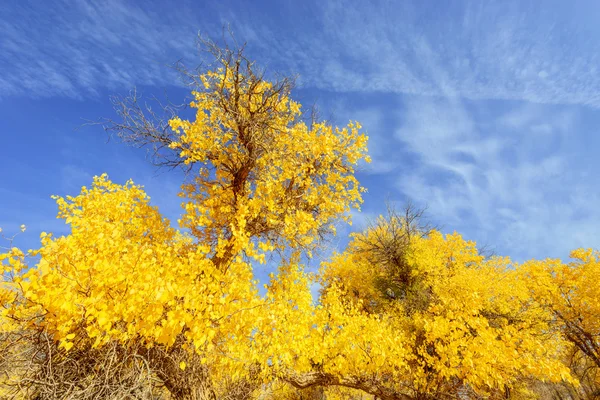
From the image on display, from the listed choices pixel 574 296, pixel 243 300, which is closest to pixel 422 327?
pixel 574 296

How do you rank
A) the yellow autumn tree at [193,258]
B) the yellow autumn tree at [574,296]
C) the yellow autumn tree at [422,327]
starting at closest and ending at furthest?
1. the yellow autumn tree at [193,258]
2. the yellow autumn tree at [422,327]
3. the yellow autumn tree at [574,296]

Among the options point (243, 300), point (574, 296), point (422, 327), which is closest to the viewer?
point (243, 300)

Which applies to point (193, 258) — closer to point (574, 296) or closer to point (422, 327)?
point (422, 327)

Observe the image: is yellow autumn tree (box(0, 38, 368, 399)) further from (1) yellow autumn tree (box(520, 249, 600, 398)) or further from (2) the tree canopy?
(1) yellow autumn tree (box(520, 249, 600, 398))

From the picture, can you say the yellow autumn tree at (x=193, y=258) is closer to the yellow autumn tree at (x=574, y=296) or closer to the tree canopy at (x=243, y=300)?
the tree canopy at (x=243, y=300)

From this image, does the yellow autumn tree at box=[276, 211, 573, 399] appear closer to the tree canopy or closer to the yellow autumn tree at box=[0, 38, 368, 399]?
the tree canopy

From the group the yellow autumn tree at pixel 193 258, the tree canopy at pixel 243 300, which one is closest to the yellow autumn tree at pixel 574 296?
the tree canopy at pixel 243 300

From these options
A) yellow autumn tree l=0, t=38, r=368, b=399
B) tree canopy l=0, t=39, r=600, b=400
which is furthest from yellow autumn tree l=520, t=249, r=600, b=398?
yellow autumn tree l=0, t=38, r=368, b=399

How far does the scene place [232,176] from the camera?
869 centimetres

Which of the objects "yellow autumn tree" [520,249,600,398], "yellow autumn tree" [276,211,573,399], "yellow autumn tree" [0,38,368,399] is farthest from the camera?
"yellow autumn tree" [520,249,600,398]

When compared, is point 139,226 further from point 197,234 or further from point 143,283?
point 143,283

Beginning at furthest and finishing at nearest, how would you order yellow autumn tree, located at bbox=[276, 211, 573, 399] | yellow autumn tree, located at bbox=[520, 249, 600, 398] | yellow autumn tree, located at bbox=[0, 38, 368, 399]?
yellow autumn tree, located at bbox=[520, 249, 600, 398] < yellow autumn tree, located at bbox=[276, 211, 573, 399] < yellow autumn tree, located at bbox=[0, 38, 368, 399]

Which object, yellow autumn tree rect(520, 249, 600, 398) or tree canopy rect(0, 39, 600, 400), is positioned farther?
yellow autumn tree rect(520, 249, 600, 398)

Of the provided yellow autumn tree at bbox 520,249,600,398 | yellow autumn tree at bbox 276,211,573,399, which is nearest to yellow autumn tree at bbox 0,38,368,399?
yellow autumn tree at bbox 276,211,573,399
